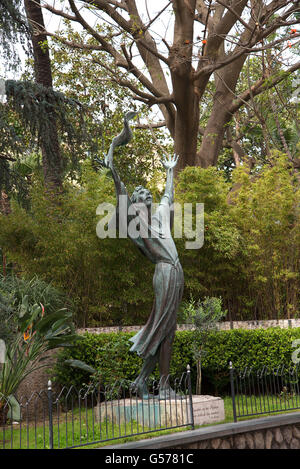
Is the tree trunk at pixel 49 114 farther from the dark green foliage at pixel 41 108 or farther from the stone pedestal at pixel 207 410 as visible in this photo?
the stone pedestal at pixel 207 410

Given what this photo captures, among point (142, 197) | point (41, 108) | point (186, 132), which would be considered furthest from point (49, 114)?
point (142, 197)

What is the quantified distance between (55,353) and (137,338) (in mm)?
2775

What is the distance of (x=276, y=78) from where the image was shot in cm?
1208

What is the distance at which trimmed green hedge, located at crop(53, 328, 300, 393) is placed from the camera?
880cm

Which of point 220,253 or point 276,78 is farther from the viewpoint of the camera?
point 276,78

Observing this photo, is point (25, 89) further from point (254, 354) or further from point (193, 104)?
point (254, 354)

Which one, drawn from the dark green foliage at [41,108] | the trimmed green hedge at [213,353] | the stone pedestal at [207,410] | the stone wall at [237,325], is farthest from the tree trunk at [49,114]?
the stone pedestal at [207,410]

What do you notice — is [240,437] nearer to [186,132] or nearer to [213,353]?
[213,353]

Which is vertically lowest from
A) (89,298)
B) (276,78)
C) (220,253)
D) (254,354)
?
(254,354)

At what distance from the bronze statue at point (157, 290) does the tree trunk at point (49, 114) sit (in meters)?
4.36

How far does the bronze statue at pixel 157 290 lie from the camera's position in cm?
678

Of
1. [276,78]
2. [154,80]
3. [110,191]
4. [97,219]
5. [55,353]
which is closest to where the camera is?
[55,353]
